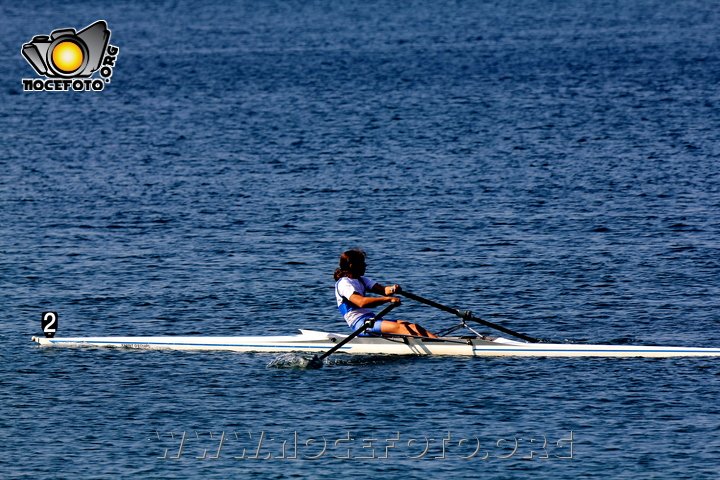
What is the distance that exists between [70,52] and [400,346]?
3162cm

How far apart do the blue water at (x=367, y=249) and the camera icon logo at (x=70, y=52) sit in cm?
185

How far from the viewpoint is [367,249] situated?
2936 centimetres

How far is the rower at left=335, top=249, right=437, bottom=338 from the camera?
20328mm

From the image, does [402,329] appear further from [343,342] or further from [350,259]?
[350,259]

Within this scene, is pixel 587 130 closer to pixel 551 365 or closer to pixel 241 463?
pixel 551 365

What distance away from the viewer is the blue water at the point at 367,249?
55.8ft

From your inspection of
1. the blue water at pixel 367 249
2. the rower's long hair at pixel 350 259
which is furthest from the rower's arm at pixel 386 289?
the blue water at pixel 367 249

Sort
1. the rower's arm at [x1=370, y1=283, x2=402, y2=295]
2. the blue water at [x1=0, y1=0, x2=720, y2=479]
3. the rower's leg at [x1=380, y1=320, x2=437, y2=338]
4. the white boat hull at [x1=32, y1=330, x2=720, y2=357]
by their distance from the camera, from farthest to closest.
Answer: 1. the rower's leg at [x1=380, y1=320, x2=437, y2=338]
2. the white boat hull at [x1=32, y1=330, x2=720, y2=357]
3. the rower's arm at [x1=370, y1=283, x2=402, y2=295]
4. the blue water at [x1=0, y1=0, x2=720, y2=479]

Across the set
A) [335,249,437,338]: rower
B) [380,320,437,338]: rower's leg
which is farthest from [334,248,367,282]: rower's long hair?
[380,320,437,338]: rower's leg

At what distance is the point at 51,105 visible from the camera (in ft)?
180

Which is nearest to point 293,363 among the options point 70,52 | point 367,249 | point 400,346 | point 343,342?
point 343,342

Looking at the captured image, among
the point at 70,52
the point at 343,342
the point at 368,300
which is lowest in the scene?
the point at 343,342

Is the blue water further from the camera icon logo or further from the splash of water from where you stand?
the camera icon logo

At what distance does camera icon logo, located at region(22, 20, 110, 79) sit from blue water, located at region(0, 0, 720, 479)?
6.07ft
